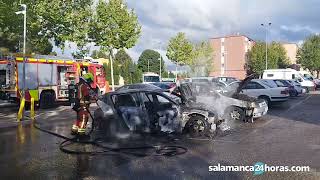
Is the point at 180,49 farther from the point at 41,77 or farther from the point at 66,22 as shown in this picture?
the point at 41,77

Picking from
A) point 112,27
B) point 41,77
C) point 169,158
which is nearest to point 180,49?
point 112,27

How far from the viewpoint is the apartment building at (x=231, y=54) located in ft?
338

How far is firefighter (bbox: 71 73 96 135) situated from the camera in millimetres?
10961

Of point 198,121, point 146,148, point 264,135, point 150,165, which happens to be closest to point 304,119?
point 264,135

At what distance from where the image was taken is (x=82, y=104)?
1110 cm

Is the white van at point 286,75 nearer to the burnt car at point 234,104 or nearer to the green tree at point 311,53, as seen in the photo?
the burnt car at point 234,104

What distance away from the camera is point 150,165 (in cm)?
778

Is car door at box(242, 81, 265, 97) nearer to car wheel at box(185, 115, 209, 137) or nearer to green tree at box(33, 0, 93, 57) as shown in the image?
car wheel at box(185, 115, 209, 137)

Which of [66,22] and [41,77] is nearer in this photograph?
[41,77]

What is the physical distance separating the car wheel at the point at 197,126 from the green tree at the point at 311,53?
71.6 metres

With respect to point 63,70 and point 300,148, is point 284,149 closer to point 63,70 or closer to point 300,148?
point 300,148

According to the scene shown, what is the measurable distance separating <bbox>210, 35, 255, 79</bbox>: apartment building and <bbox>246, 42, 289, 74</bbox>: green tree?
48.7 feet

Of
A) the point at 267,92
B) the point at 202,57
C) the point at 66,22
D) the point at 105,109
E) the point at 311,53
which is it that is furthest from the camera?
the point at 311,53

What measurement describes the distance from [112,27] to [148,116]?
22415 mm
